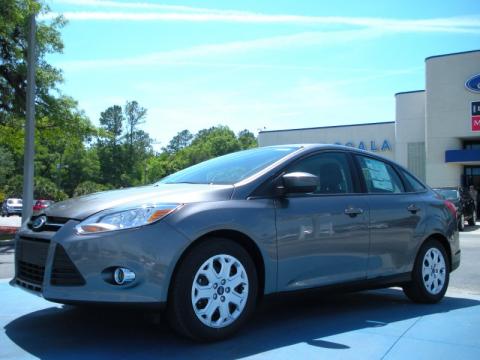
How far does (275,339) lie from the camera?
4281 mm

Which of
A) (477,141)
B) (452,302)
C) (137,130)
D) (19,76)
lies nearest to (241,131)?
(137,130)

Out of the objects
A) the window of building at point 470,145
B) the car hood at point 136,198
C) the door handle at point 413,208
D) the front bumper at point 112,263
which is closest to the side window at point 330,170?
the door handle at point 413,208

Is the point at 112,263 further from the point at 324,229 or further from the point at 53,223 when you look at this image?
the point at 324,229

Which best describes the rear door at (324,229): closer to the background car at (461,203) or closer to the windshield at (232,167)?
the windshield at (232,167)

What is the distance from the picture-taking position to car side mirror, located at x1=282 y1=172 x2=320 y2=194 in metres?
4.44

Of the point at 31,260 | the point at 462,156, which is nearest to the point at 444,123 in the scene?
the point at 462,156

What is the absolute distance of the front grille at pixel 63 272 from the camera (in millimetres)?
3780

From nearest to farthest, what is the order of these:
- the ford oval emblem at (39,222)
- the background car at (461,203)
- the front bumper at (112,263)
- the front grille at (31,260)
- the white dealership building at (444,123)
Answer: the front bumper at (112,263) → the front grille at (31,260) → the ford oval emblem at (39,222) → the background car at (461,203) → the white dealership building at (444,123)

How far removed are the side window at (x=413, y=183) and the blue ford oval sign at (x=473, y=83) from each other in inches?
948

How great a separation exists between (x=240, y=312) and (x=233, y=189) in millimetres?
916

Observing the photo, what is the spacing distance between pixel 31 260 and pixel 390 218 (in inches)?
125

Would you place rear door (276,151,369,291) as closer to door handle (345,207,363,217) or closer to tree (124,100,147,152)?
door handle (345,207,363,217)

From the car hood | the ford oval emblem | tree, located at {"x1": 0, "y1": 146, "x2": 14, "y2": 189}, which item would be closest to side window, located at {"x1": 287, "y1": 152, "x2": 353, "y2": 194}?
the car hood

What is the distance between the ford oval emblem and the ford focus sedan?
0.01 metres
